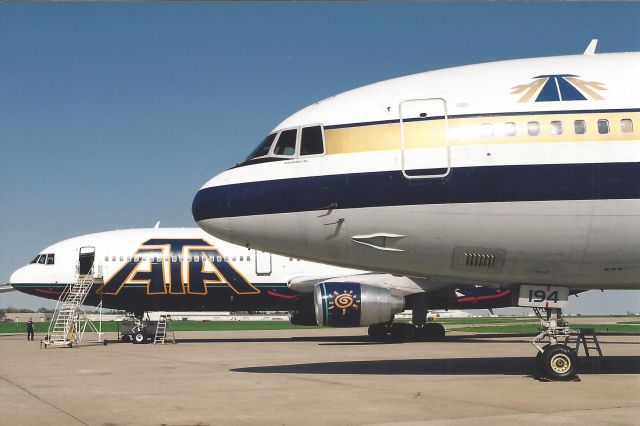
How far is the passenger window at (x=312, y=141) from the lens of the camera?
1314 cm

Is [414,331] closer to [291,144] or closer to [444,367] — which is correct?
[444,367]

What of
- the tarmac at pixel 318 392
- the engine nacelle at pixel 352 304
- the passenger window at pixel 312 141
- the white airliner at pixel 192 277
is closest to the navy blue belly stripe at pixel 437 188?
the passenger window at pixel 312 141

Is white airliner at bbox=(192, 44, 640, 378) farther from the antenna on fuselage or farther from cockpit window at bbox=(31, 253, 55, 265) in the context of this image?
cockpit window at bbox=(31, 253, 55, 265)

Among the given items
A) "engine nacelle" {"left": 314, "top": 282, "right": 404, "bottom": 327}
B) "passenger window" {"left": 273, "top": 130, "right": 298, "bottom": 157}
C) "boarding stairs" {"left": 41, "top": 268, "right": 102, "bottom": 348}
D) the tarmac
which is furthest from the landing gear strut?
"boarding stairs" {"left": 41, "top": 268, "right": 102, "bottom": 348}

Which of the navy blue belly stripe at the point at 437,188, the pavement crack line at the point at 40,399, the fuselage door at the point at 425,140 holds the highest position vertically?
the fuselage door at the point at 425,140

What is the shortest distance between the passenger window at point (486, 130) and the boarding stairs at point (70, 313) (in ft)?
65.1

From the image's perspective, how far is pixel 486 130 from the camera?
12352 millimetres

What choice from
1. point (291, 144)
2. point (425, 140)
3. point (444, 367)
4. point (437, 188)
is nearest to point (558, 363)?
point (444, 367)

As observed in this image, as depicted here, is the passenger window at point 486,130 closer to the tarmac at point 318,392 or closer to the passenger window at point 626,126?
the passenger window at point 626,126

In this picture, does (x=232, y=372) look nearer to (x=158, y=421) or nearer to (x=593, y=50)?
(x=158, y=421)

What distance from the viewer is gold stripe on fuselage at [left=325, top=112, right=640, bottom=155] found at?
12.0 meters

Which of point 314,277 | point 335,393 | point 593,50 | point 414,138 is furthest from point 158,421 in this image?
point 314,277

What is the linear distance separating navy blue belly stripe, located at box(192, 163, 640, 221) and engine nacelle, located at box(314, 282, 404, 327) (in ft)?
19.9

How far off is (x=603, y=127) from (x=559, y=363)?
403 cm
